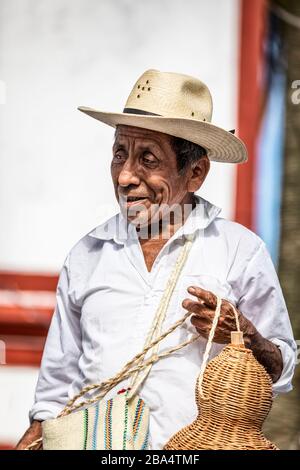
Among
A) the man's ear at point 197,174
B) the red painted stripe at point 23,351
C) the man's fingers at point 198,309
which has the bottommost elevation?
the red painted stripe at point 23,351

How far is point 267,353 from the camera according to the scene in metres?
3.13

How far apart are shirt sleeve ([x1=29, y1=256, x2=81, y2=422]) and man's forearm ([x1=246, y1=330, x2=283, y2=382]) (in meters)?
0.61

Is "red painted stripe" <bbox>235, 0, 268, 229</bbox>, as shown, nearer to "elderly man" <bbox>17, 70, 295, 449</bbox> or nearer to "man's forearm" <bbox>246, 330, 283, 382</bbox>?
"elderly man" <bbox>17, 70, 295, 449</bbox>

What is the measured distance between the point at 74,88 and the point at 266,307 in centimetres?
171

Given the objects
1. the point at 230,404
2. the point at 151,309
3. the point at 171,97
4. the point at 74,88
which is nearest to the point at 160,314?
the point at 151,309

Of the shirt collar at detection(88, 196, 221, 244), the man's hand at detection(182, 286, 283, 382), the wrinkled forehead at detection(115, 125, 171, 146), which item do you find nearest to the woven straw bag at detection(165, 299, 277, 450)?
the man's hand at detection(182, 286, 283, 382)

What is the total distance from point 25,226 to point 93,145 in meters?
0.48

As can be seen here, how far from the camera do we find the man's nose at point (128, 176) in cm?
319

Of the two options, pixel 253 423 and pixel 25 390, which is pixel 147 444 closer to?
pixel 253 423

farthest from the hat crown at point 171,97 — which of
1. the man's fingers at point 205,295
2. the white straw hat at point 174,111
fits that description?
the man's fingers at point 205,295

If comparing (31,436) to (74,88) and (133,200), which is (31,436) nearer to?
(133,200)

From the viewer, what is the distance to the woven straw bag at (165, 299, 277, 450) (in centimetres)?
287

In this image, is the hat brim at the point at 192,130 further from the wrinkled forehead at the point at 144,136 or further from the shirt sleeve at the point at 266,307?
the shirt sleeve at the point at 266,307
